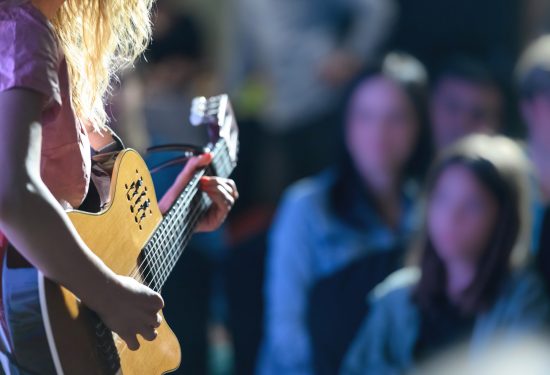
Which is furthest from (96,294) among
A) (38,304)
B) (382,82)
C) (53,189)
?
(382,82)

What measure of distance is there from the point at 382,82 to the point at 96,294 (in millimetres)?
2593

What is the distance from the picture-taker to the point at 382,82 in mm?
4051

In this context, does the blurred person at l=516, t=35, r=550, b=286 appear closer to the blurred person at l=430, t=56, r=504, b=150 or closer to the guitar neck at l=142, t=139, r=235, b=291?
the blurred person at l=430, t=56, r=504, b=150

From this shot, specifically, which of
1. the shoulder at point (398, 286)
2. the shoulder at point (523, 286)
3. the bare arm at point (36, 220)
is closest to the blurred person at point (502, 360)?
the shoulder at point (523, 286)

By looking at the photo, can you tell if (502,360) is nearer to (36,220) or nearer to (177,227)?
(177,227)

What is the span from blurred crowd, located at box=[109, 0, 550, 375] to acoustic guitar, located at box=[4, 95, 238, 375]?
15 cm

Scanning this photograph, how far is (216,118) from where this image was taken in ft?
7.39

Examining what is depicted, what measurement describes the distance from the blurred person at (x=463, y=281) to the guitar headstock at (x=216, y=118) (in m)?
1.11

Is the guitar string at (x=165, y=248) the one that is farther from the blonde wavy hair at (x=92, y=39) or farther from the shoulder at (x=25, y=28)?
the shoulder at (x=25, y=28)


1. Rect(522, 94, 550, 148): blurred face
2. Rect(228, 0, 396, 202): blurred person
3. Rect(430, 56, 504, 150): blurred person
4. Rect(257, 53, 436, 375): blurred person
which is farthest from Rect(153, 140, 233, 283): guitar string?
Rect(228, 0, 396, 202): blurred person

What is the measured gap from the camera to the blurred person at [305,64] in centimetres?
517

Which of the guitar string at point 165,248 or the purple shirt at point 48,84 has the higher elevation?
the purple shirt at point 48,84

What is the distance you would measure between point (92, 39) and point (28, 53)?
0.93 ft

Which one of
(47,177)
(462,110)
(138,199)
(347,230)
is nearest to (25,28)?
(47,177)
